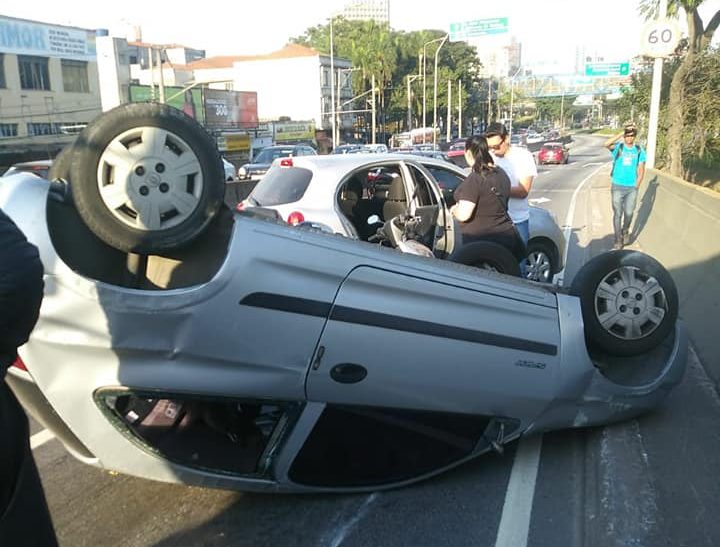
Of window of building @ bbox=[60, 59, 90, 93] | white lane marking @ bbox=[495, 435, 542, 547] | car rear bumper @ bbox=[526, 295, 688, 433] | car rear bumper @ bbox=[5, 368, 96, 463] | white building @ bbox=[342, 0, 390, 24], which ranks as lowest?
white lane marking @ bbox=[495, 435, 542, 547]

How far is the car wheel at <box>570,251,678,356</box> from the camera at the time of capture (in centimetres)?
393

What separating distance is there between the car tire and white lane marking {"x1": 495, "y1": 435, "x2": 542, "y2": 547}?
4.64ft

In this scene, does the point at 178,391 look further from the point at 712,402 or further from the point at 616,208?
the point at 616,208

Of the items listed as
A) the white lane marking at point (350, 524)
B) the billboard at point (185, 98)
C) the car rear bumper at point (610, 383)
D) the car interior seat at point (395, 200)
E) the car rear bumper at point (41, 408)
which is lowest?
the white lane marking at point (350, 524)

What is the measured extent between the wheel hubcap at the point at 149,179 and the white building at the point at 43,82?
152 ft

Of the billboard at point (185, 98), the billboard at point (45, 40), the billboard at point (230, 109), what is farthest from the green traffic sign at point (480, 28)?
the billboard at point (45, 40)

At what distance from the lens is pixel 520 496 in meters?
3.52

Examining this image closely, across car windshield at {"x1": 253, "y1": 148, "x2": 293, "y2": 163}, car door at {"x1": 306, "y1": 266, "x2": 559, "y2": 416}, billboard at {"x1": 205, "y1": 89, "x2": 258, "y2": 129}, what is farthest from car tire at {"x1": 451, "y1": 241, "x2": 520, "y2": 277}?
billboard at {"x1": 205, "y1": 89, "x2": 258, "y2": 129}

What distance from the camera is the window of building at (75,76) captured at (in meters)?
54.1

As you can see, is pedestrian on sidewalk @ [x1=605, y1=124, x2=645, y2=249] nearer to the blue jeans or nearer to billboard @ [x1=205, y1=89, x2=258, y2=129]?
the blue jeans

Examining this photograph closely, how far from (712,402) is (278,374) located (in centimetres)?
314

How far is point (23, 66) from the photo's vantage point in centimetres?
5003

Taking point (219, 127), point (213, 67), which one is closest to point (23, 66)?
point (219, 127)

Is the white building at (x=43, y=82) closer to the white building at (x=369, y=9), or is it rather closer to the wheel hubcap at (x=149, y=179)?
the wheel hubcap at (x=149, y=179)
